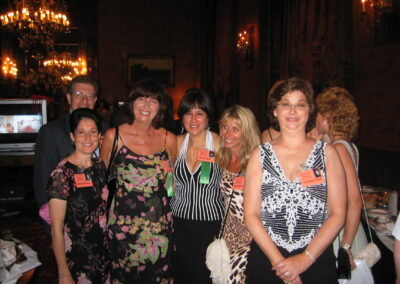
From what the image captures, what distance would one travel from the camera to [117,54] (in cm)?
1224

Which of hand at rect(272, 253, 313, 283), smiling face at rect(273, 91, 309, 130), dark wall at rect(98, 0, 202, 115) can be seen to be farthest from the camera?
dark wall at rect(98, 0, 202, 115)

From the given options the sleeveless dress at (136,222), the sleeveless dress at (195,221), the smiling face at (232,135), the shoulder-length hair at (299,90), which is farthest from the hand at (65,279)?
the shoulder-length hair at (299,90)

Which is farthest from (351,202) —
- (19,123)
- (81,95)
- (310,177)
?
(19,123)

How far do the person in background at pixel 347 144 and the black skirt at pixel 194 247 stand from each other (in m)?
0.81

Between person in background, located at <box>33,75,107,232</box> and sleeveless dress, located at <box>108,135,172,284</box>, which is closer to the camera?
sleeveless dress, located at <box>108,135,172,284</box>

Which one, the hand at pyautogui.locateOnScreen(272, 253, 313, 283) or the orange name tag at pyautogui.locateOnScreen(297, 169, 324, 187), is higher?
the orange name tag at pyautogui.locateOnScreen(297, 169, 324, 187)

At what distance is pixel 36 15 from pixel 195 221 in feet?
21.8

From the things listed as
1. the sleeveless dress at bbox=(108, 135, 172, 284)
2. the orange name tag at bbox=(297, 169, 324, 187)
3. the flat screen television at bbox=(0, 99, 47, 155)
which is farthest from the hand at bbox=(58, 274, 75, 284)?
the flat screen television at bbox=(0, 99, 47, 155)

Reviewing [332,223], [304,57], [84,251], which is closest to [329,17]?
[304,57]

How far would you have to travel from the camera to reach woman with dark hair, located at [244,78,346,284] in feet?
5.47

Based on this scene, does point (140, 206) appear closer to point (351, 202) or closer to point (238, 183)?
point (238, 183)

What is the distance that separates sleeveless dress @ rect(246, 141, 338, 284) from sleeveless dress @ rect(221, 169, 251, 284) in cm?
21

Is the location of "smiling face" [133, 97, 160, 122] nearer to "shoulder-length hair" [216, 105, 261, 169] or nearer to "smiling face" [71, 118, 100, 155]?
"smiling face" [71, 118, 100, 155]

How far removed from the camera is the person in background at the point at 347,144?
197 cm
